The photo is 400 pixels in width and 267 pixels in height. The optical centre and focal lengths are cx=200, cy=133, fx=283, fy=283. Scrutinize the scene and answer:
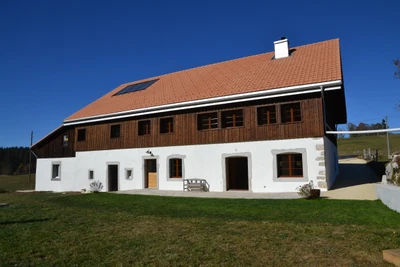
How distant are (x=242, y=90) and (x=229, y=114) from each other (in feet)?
5.17

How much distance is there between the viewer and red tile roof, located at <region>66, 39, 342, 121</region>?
1470cm

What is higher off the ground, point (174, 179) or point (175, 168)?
point (175, 168)

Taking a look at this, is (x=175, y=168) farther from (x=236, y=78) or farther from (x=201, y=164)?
(x=236, y=78)

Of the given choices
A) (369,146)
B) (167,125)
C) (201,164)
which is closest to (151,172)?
(167,125)

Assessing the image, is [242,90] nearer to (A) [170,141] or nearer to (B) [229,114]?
(B) [229,114]

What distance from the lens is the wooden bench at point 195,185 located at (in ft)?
52.9

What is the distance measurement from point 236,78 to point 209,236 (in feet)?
41.3

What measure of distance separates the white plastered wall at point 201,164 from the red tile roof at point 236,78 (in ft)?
9.69

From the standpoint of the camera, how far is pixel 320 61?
1566 cm

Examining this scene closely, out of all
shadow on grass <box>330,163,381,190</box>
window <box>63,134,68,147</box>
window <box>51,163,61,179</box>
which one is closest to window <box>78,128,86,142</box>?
window <box>63,134,68,147</box>

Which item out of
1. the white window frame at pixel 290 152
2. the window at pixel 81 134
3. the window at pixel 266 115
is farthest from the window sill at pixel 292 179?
the window at pixel 81 134

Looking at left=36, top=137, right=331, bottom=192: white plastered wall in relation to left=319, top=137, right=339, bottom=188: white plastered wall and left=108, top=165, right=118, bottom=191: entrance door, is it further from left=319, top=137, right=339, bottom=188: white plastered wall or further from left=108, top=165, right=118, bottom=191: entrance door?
left=319, top=137, right=339, bottom=188: white plastered wall

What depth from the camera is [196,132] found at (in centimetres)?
1669

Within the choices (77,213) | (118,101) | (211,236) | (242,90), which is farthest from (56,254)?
(118,101)
